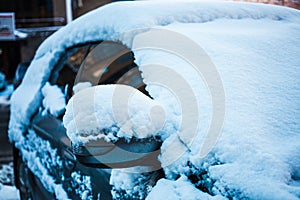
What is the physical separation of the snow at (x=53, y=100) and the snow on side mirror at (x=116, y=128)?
3.46 ft

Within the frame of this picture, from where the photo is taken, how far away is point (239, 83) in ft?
5.56

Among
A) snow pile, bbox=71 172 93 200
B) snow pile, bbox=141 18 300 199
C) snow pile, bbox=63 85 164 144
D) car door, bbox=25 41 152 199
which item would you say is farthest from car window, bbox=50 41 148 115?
snow pile, bbox=71 172 93 200

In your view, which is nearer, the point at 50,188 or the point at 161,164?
the point at 161,164

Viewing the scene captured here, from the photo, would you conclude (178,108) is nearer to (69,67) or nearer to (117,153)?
(117,153)

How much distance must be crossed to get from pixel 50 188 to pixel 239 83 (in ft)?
4.43

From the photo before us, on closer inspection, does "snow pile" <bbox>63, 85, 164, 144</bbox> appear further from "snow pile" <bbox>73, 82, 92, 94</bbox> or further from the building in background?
the building in background

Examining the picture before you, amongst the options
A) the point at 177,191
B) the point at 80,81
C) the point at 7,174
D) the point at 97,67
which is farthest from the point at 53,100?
the point at 7,174

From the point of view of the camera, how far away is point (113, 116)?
146cm

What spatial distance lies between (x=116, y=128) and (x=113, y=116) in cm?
5

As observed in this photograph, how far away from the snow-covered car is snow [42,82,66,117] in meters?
0.02

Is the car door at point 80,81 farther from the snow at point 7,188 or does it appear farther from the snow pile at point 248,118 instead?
the snow at point 7,188

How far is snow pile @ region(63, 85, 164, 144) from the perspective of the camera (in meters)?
1.44

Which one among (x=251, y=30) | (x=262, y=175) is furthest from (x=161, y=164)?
(x=251, y=30)

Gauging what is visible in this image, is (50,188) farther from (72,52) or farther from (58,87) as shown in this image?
(72,52)
